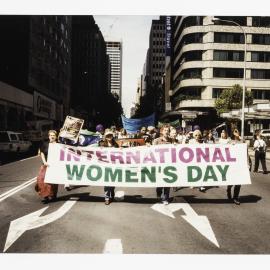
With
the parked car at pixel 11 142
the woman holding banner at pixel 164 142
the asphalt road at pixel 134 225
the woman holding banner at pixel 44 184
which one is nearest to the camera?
the asphalt road at pixel 134 225

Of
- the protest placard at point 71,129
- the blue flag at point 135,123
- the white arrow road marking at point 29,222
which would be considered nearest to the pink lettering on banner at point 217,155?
the white arrow road marking at point 29,222

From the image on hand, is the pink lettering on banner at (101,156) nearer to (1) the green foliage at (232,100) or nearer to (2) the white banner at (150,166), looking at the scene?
(2) the white banner at (150,166)

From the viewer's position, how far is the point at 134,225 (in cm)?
787

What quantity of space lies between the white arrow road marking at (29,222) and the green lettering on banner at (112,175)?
3.42ft

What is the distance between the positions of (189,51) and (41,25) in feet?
91.3

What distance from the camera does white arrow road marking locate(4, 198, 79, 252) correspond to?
23.4ft

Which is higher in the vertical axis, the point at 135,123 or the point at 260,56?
the point at 260,56

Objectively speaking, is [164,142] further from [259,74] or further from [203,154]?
[259,74]

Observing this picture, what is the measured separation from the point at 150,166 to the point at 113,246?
11.8 feet

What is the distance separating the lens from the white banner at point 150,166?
9.88m

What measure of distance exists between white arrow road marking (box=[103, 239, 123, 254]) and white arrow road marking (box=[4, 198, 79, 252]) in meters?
1.48

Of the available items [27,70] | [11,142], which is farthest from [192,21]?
[11,142]
